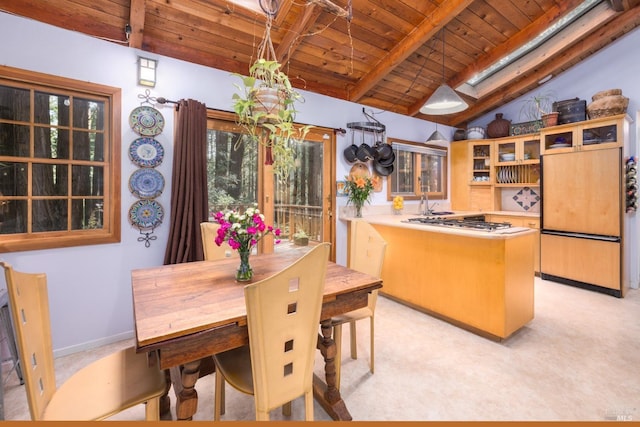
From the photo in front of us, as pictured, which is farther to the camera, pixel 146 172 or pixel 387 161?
pixel 387 161

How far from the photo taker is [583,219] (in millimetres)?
3609

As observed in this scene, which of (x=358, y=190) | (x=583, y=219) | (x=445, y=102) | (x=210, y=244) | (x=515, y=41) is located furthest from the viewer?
(x=358, y=190)

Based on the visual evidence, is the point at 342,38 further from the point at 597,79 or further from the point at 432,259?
the point at 597,79

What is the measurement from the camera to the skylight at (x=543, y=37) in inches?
131

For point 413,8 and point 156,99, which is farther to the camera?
point 413,8

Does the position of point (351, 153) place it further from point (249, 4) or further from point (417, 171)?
point (249, 4)

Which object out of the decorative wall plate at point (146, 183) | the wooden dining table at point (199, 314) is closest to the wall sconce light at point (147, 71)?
the decorative wall plate at point (146, 183)

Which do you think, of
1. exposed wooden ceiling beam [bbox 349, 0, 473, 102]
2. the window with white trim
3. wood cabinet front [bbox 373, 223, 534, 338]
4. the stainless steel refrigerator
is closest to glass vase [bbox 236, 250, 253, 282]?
wood cabinet front [bbox 373, 223, 534, 338]

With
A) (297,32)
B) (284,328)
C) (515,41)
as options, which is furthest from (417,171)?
(284,328)

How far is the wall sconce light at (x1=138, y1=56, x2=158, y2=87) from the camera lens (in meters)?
2.43

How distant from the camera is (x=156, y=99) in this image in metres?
2.53

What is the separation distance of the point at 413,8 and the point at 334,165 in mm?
1778

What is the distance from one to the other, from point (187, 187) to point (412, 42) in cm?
264

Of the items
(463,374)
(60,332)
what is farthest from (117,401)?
(463,374)
